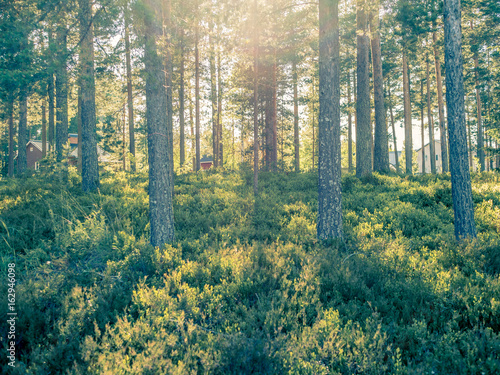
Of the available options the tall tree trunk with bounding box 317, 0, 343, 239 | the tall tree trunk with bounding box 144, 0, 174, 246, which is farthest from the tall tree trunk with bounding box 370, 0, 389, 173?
the tall tree trunk with bounding box 144, 0, 174, 246

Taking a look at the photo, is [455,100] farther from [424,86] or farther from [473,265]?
[424,86]

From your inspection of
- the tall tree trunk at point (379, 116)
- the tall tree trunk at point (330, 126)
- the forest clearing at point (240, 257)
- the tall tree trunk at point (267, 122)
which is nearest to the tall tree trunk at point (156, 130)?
the forest clearing at point (240, 257)

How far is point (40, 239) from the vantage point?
23.8 feet

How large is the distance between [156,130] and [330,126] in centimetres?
420

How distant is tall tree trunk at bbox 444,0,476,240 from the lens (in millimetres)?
6688

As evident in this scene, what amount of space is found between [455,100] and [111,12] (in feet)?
30.0

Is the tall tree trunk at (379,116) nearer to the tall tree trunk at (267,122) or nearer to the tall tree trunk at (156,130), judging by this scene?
the tall tree trunk at (267,122)

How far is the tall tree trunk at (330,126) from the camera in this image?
721 cm

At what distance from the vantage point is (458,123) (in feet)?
22.1

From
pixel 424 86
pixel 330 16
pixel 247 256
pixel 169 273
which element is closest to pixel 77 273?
pixel 169 273

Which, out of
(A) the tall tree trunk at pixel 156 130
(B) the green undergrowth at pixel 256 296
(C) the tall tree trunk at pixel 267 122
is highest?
(C) the tall tree trunk at pixel 267 122

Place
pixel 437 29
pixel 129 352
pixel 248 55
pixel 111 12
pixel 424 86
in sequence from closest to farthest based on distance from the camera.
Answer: pixel 129 352
pixel 111 12
pixel 248 55
pixel 437 29
pixel 424 86

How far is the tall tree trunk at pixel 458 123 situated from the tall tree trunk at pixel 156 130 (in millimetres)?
6735

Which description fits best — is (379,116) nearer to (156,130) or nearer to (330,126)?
(330,126)
